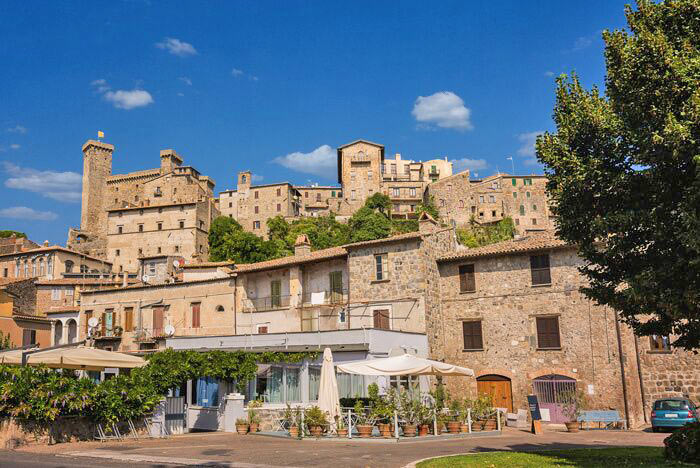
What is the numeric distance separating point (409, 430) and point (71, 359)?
1047cm

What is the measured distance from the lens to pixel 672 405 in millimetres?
23344

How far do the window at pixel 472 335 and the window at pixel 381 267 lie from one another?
15.6 ft

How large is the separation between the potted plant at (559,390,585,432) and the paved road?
2.15 m

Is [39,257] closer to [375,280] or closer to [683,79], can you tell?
[375,280]

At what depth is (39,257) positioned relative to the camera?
72.0 meters

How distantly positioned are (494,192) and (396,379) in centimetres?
7241

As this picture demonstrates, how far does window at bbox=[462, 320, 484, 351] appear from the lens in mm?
30453

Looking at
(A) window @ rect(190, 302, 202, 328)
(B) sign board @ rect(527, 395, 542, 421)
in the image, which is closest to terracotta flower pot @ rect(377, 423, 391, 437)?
(B) sign board @ rect(527, 395, 542, 421)

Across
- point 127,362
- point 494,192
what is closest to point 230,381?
point 127,362

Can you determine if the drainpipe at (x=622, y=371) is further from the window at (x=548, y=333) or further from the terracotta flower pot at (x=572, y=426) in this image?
the terracotta flower pot at (x=572, y=426)

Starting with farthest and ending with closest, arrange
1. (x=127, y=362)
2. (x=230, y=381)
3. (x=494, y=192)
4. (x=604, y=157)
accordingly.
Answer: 1. (x=494, y=192)
2. (x=230, y=381)
3. (x=127, y=362)
4. (x=604, y=157)

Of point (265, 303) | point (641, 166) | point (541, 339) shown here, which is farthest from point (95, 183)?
point (641, 166)

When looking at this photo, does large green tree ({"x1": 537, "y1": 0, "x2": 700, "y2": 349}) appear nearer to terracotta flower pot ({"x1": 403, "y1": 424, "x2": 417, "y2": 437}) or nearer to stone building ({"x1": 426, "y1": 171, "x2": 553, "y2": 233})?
terracotta flower pot ({"x1": 403, "y1": 424, "x2": 417, "y2": 437})

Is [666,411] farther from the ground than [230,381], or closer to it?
closer to it
